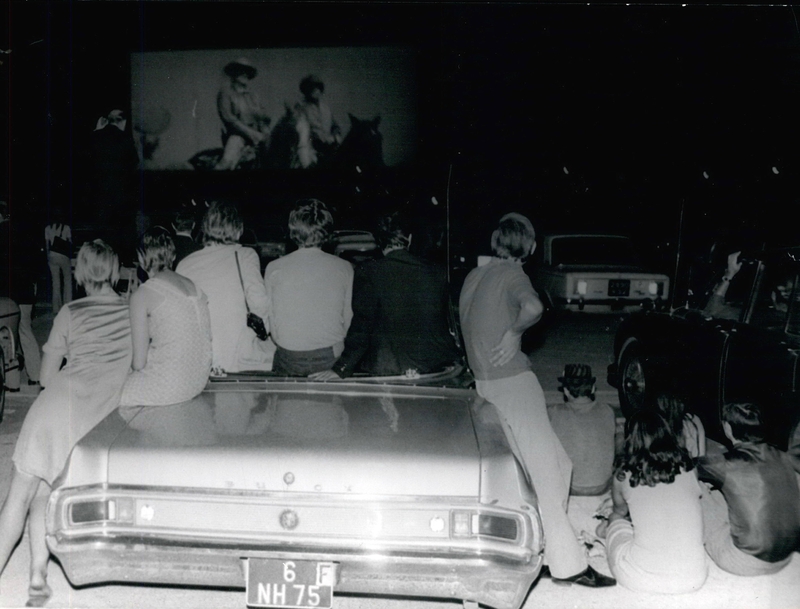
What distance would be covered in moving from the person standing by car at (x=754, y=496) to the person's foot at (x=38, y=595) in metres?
3.07

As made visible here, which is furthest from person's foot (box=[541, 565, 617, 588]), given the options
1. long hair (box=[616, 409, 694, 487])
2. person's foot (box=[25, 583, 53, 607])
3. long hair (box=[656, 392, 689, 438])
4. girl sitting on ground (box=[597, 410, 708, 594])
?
person's foot (box=[25, 583, 53, 607])

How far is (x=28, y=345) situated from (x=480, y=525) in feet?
19.8

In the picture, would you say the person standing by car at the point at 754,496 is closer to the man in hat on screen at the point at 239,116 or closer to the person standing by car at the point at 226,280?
the person standing by car at the point at 226,280

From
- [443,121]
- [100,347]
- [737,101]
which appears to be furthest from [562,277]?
[100,347]

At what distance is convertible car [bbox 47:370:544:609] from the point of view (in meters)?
2.94

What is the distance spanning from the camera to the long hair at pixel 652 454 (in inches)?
143

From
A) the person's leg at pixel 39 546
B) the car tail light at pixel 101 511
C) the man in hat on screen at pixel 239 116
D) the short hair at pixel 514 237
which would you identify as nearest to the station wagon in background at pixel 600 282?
the man in hat on screen at pixel 239 116

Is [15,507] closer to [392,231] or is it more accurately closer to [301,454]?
[301,454]

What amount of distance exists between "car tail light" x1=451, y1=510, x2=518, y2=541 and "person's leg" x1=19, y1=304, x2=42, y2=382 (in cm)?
590

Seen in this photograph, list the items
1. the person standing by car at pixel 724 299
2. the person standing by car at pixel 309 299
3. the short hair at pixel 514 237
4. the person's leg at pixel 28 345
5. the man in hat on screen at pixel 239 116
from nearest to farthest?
the short hair at pixel 514 237, the person standing by car at pixel 309 299, the person standing by car at pixel 724 299, the person's leg at pixel 28 345, the man in hat on screen at pixel 239 116

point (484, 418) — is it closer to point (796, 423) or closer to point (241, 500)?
point (241, 500)

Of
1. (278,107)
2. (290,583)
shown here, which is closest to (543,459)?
(290,583)

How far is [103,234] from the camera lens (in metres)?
15.4

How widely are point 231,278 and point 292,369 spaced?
0.62m
